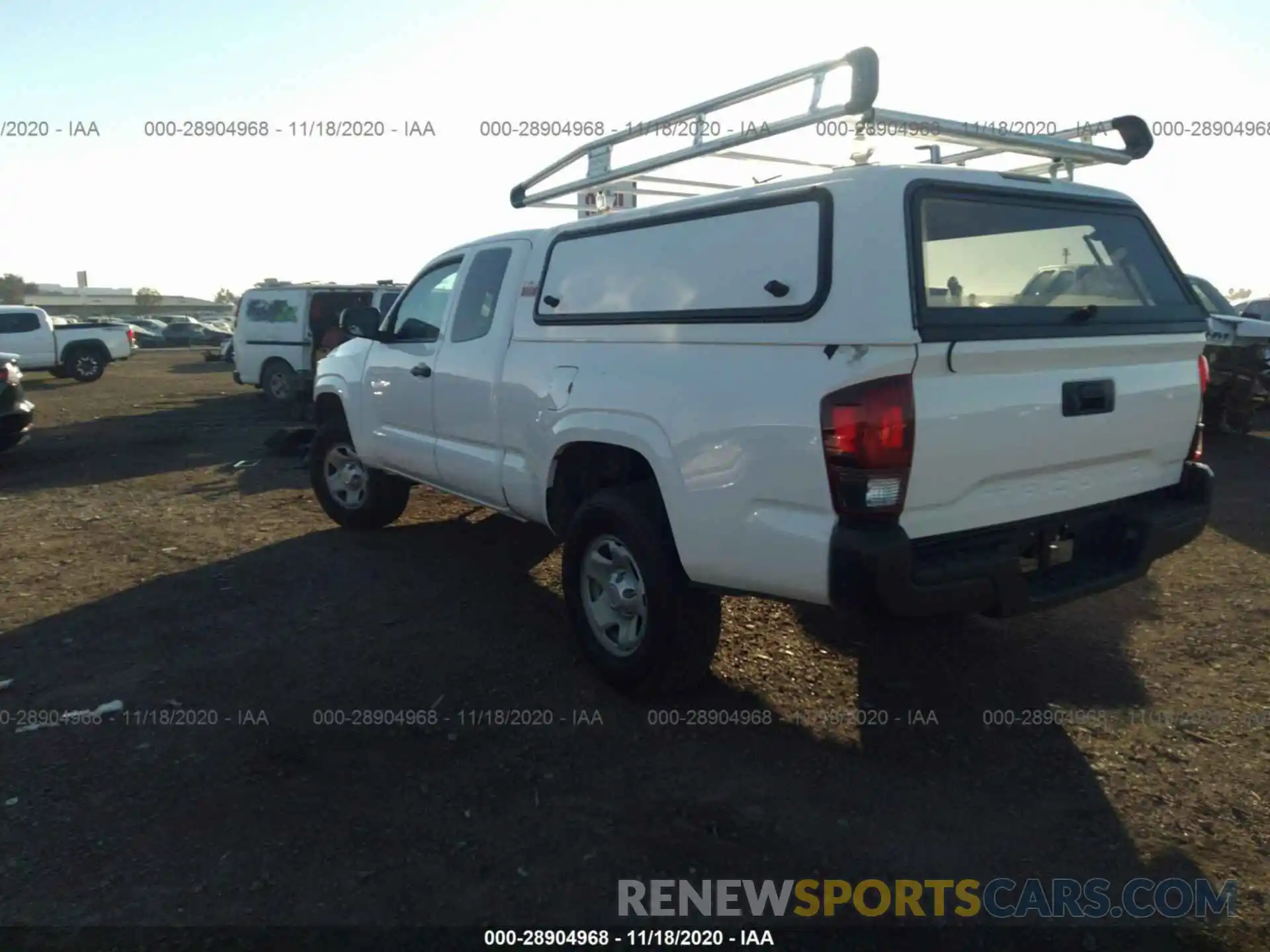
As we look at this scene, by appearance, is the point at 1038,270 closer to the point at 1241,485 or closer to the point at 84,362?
the point at 1241,485

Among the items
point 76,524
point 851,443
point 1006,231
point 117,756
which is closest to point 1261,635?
point 1006,231

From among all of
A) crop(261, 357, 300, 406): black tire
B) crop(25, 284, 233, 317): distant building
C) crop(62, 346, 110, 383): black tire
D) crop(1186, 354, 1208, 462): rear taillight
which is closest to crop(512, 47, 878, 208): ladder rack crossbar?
crop(1186, 354, 1208, 462): rear taillight

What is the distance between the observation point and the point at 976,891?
113 inches

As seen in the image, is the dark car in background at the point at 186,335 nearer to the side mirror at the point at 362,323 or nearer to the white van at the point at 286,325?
the white van at the point at 286,325

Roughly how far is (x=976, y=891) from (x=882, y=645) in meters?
1.95

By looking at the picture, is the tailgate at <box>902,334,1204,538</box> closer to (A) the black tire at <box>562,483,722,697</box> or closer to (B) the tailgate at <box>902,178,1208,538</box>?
(B) the tailgate at <box>902,178,1208,538</box>

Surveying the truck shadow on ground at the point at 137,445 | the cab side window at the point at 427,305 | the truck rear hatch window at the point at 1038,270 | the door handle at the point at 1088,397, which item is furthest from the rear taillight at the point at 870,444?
the truck shadow on ground at the point at 137,445

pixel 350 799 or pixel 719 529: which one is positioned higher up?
pixel 719 529

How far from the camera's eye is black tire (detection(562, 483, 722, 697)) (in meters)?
3.85

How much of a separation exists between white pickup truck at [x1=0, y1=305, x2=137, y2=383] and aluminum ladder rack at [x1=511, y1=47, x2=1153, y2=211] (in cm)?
2024

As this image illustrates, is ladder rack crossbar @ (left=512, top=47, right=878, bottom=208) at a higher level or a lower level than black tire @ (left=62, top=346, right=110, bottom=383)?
higher

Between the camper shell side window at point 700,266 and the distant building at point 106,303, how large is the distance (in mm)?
75801

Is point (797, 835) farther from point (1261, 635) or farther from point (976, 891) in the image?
point (1261, 635)

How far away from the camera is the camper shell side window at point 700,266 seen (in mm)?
3369
